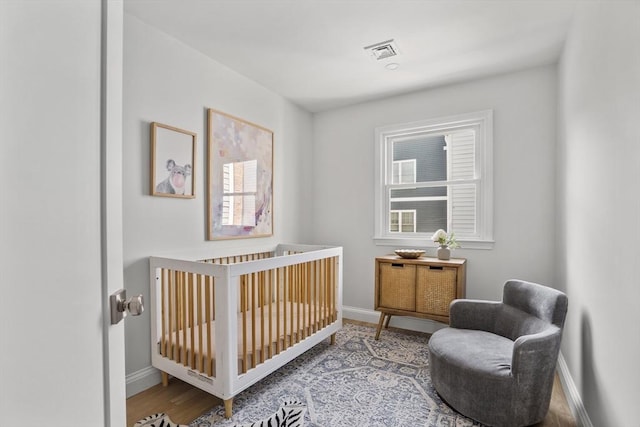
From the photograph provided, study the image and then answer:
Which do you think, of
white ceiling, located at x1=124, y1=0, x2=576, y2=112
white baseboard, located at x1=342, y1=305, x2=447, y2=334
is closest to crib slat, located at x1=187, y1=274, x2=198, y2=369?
white ceiling, located at x1=124, y1=0, x2=576, y2=112

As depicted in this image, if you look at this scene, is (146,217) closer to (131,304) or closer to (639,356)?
(131,304)

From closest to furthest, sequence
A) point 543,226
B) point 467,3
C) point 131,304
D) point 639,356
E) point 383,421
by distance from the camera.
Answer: point 131,304 → point 639,356 → point 383,421 → point 467,3 → point 543,226

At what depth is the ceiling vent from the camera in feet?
7.84

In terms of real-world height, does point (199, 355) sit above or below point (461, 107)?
below

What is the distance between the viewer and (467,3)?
1959 mm

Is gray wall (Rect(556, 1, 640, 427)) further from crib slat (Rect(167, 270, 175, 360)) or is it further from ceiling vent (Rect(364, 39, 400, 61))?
crib slat (Rect(167, 270, 175, 360))

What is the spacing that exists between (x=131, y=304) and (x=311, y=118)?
346cm

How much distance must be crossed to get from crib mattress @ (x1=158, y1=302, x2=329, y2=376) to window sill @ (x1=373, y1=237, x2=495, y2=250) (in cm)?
130

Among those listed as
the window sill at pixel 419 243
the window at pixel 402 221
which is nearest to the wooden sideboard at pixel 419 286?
the window sill at pixel 419 243

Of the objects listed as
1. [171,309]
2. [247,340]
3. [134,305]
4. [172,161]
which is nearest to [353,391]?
[247,340]

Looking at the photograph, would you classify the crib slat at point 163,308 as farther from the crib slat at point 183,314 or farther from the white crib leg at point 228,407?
the white crib leg at point 228,407

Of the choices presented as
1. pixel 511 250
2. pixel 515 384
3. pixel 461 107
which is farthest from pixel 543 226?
pixel 515 384

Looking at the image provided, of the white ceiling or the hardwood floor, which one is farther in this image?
the white ceiling

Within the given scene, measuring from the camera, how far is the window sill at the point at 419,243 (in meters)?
3.01
